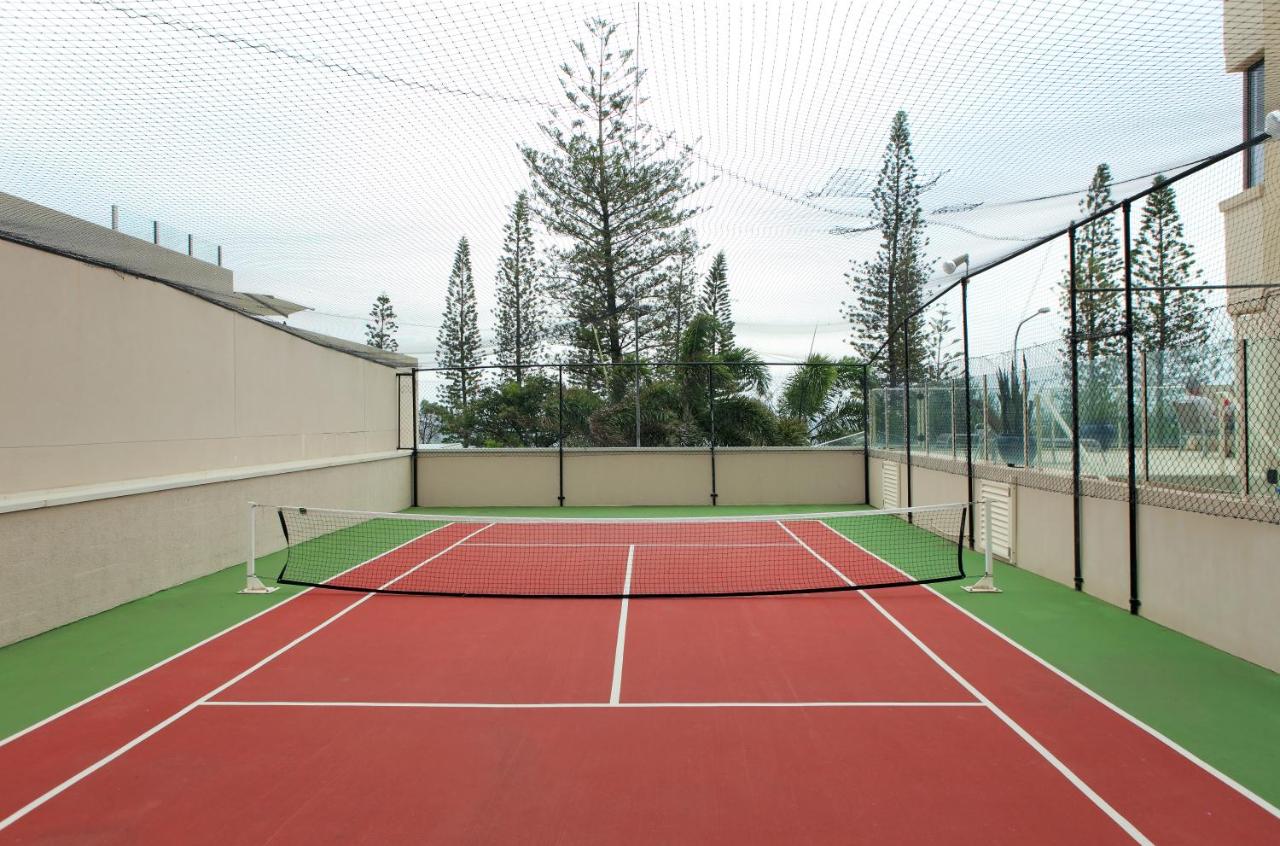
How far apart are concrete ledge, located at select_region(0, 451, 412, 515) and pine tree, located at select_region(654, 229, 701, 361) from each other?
1482cm

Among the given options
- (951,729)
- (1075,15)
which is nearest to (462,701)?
(951,729)

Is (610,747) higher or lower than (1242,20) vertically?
lower

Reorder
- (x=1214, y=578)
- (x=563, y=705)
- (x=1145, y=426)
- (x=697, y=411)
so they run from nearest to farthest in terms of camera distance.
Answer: (x=563, y=705)
(x=1214, y=578)
(x=1145, y=426)
(x=697, y=411)

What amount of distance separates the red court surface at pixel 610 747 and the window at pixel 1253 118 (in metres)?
6.68

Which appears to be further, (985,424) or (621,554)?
(621,554)

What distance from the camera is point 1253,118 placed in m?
9.51

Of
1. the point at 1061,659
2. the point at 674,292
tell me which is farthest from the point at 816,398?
the point at 1061,659

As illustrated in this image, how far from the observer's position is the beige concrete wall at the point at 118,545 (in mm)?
6523

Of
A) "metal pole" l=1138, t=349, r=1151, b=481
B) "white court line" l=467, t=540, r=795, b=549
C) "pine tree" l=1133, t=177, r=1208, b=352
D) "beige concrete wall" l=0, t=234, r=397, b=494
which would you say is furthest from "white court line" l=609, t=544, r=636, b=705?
"pine tree" l=1133, t=177, r=1208, b=352

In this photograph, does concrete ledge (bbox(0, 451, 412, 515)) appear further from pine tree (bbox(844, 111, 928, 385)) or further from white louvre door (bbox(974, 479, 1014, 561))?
pine tree (bbox(844, 111, 928, 385))

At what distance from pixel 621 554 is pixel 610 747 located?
6.27 meters

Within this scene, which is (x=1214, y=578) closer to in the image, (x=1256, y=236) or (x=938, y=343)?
(x=1256, y=236)

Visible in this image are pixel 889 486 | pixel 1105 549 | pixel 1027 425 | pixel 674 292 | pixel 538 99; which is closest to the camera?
pixel 1105 549

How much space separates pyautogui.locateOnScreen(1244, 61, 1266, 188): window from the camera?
885cm
